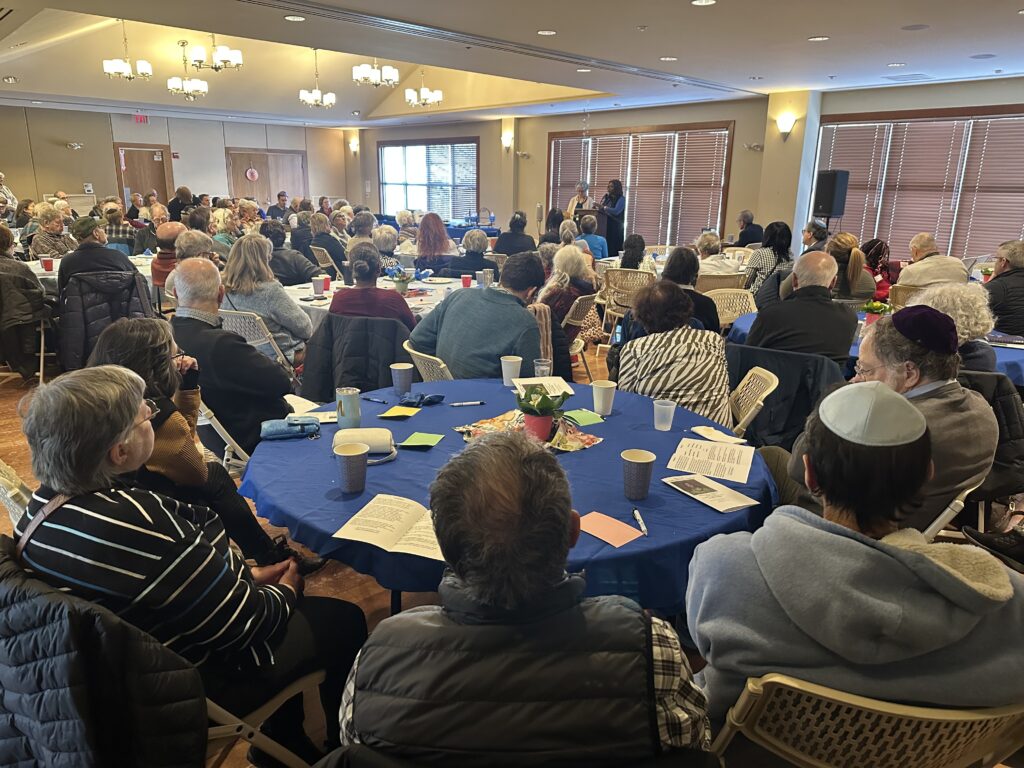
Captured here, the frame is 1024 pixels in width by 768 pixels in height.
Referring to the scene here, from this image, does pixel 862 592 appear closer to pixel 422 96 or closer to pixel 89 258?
pixel 89 258

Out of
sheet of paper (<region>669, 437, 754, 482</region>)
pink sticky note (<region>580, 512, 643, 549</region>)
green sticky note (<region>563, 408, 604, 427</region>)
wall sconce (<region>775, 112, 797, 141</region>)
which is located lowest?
pink sticky note (<region>580, 512, 643, 549</region>)

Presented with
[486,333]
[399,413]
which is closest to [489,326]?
[486,333]

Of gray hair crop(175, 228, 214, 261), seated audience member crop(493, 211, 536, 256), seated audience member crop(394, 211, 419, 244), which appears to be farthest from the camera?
seated audience member crop(394, 211, 419, 244)

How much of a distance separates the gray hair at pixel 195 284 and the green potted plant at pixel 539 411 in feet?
5.22

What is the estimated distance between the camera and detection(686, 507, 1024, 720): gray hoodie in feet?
3.55

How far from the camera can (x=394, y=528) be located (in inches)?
68.4

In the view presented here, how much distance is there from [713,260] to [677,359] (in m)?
4.92

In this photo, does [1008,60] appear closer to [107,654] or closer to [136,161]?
[107,654]

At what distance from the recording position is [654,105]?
11703mm

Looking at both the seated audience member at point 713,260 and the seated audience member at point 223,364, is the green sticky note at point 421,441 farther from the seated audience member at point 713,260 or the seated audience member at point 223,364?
the seated audience member at point 713,260

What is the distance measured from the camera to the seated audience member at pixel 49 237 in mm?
7250

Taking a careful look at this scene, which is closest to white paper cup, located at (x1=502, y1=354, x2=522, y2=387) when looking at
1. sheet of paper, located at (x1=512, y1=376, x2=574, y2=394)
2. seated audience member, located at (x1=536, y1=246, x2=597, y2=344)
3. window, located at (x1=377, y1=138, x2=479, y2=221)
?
sheet of paper, located at (x1=512, y1=376, x2=574, y2=394)

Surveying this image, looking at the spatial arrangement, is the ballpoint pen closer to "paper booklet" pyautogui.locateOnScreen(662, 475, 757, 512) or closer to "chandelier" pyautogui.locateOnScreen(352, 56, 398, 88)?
"paper booklet" pyautogui.locateOnScreen(662, 475, 757, 512)

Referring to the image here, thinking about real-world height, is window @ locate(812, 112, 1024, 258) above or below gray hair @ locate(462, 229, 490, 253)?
above
